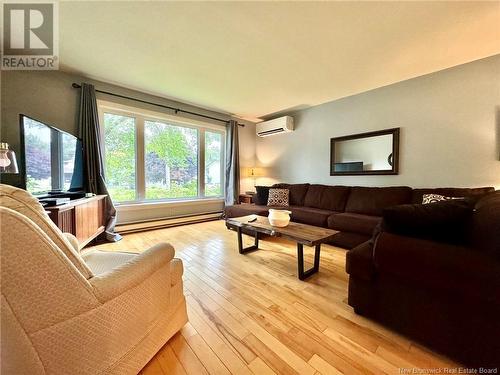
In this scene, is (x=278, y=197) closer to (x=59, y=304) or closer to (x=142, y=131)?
(x=142, y=131)

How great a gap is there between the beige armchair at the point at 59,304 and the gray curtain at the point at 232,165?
3.57m

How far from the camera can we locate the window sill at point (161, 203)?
331 centimetres

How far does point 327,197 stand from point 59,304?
3355 millimetres

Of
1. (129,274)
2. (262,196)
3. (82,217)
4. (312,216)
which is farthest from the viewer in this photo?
(262,196)

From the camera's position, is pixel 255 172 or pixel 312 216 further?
pixel 255 172

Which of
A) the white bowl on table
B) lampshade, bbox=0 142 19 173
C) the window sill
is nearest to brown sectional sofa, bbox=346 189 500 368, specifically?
the white bowl on table

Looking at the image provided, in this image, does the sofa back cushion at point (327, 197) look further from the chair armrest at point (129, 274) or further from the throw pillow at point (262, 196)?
the chair armrest at point (129, 274)

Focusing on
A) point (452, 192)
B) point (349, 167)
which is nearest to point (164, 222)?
point (349, 167)

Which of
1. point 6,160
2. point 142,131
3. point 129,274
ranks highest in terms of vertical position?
point 142,131

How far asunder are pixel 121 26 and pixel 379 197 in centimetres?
356

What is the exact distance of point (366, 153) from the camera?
10.7ft

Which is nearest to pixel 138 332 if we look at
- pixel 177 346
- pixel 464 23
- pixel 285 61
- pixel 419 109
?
pixel 177 346

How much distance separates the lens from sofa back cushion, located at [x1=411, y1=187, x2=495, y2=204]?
2201mm

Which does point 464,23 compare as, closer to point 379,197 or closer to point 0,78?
point 379,197
